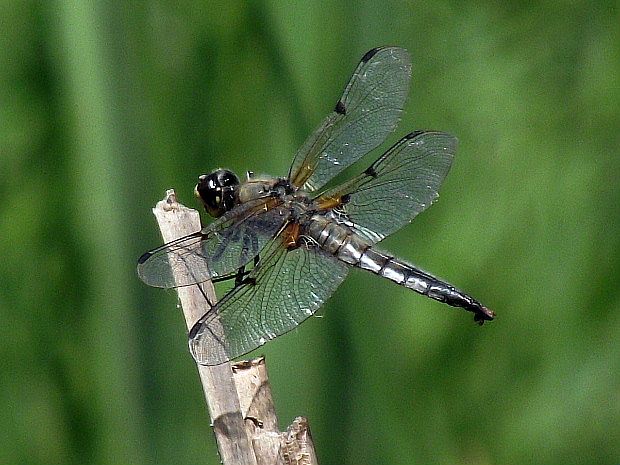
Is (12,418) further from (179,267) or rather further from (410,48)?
(410,48)

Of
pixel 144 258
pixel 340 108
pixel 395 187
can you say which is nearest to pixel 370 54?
pixel 340 108

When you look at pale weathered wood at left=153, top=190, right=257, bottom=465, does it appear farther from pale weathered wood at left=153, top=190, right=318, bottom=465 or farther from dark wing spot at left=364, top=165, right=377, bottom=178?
dark wing spot at left=364, top=165, right=377, bottom=178

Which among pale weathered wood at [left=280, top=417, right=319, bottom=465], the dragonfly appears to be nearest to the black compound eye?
the dragonfly

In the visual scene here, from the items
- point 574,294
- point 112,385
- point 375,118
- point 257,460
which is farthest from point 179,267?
point 574,294

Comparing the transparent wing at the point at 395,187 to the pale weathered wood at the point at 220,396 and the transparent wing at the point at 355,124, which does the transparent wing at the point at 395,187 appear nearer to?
the transparent wing at the point at 355,124

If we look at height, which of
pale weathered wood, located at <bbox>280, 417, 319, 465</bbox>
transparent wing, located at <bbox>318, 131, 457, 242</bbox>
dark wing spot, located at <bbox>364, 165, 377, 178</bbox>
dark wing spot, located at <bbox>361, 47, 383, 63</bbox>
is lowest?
pale weathered wood, located at <bbox>280, 417, 319, 465</bbox>

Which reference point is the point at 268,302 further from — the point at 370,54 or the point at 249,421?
the point at 370,54
